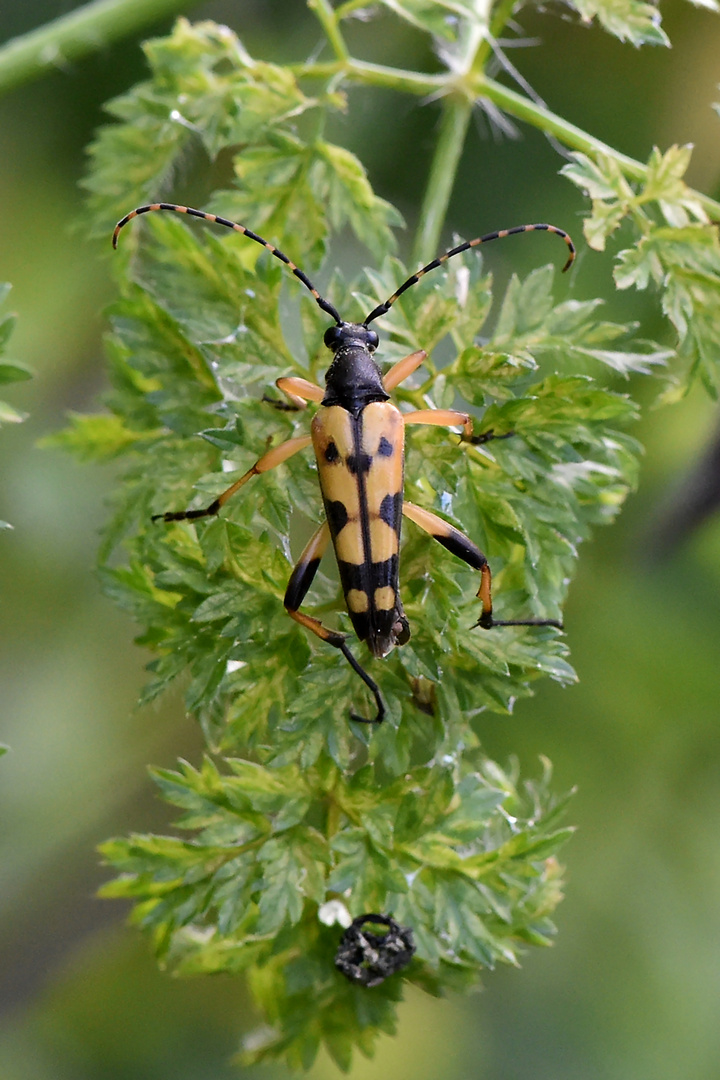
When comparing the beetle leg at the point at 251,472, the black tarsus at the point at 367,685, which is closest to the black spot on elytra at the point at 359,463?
the beetle leg at the point at 251,472

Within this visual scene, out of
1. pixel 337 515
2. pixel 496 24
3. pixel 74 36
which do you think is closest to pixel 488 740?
pixel 337 515

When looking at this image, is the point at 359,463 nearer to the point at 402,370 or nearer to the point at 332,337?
the point at 402,370

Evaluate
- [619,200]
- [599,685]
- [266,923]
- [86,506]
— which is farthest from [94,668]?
[619,200]

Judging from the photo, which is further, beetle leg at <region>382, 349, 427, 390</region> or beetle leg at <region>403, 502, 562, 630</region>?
beetle leg at <region>382, 349, 427, 390</region>

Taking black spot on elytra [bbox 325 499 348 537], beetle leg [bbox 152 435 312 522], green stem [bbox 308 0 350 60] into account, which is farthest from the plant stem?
black spot on elytra [bbox 325 499 348 537]

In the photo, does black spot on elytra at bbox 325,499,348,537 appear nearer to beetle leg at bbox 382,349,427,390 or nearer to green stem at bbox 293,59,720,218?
beetle leg at bbox 382,349,427,390

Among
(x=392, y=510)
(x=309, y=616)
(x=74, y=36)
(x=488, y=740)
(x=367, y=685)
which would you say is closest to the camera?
(x=367, y=685)
